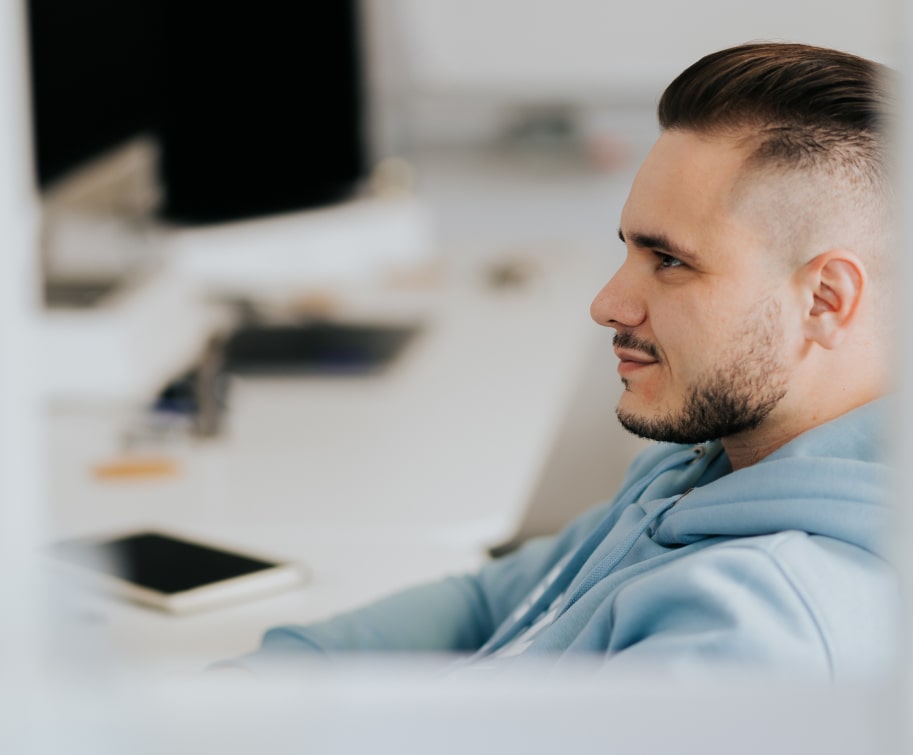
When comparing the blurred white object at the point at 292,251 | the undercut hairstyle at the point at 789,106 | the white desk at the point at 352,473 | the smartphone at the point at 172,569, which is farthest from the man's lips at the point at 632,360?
the blurred white object at the point at 292,251

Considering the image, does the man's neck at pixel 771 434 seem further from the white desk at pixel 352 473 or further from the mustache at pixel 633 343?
the white desk at pixel 352 473

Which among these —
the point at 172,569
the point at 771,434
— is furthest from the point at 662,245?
the point at 172,569

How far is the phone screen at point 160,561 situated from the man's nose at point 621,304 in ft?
1.95

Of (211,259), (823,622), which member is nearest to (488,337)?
(211,259)

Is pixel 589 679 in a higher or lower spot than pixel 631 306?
lower

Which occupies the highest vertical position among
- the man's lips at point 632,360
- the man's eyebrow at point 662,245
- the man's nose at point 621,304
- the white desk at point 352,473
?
the man's eyebrow at point 662,245

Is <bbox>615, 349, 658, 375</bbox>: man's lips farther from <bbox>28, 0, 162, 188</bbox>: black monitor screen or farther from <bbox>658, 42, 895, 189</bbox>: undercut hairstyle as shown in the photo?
<bbox>28, 0, 162, 188</bbox>: black monitor screen

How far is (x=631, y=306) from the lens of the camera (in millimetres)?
809

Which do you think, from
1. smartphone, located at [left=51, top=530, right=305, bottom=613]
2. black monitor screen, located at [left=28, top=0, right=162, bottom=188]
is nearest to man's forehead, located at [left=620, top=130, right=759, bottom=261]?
smartphone, located at [left=51, top=530, right=305, bottom=613]

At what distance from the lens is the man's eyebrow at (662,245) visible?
784 mm

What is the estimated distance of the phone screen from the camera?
1.28 metres

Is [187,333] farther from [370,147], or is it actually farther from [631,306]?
[631,306]

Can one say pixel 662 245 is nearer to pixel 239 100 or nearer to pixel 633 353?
pixel 633 353

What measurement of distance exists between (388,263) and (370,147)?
26cm
